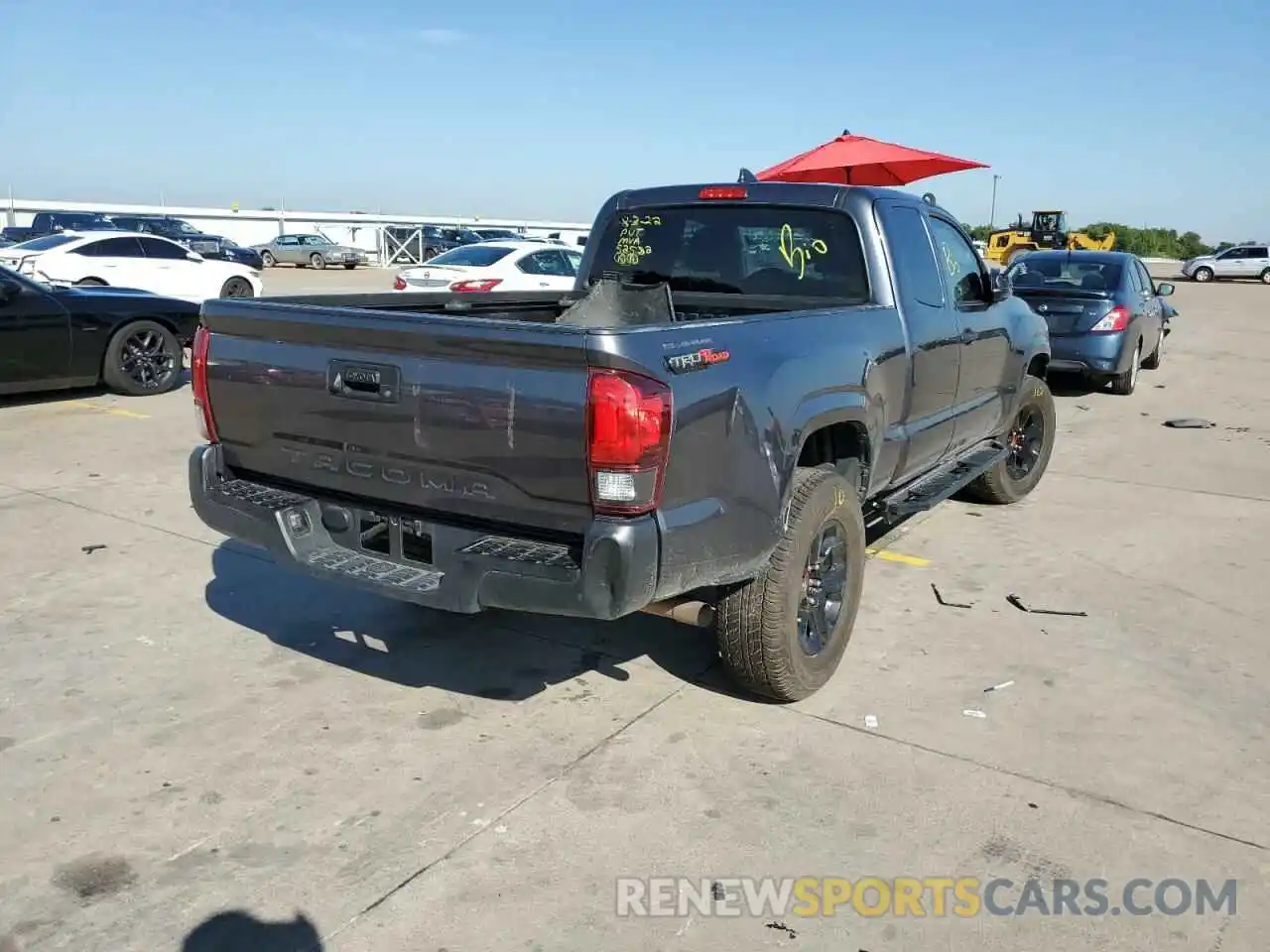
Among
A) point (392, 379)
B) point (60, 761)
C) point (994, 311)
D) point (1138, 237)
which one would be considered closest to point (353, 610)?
point (60, 761)

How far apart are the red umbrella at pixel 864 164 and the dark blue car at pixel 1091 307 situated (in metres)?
1.83

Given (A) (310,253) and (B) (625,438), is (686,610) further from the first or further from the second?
(A) (310,253)

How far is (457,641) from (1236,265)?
151ft

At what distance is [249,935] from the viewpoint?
8.83 ft

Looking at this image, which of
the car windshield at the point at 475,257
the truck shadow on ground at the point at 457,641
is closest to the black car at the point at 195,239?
the car windshield at the point at 475,257

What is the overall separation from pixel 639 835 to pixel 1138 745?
1.93m

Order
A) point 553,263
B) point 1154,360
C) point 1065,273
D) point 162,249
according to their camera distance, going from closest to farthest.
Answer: point 1065,273, point 1154,360, point 553,263, point 162,249

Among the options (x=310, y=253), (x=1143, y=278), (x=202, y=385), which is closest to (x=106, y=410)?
(x=202, y=385)

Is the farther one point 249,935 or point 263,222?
point 263,222

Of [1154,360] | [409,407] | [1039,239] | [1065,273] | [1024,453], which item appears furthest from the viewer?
[1039,239]

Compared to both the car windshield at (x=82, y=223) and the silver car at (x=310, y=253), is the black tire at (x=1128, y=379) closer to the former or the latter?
the car windshield at (x=82, y=223)

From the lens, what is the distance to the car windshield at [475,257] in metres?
16.1

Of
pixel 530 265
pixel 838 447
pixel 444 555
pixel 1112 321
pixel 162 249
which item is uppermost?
pixel 162 249

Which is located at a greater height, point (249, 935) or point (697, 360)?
point (697, 360)
